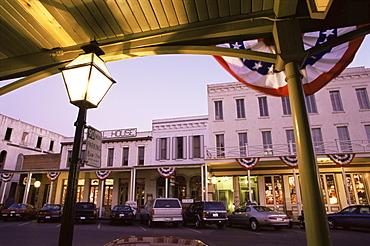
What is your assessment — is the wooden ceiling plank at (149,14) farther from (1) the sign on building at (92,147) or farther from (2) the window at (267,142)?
(2) the window at (267,142)

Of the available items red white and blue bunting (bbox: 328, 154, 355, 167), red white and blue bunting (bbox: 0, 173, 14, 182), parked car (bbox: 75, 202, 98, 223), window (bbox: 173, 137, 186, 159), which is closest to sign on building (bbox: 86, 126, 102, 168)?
parked car (bbox: 75, 202, 98, 223)

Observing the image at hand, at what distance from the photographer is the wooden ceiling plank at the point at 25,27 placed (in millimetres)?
3551

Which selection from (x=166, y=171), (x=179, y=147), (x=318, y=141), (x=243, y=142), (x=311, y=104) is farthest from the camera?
(x=179, y=147)

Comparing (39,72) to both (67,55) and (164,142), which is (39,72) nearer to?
(67,55)

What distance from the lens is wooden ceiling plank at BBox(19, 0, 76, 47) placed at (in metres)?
3.48

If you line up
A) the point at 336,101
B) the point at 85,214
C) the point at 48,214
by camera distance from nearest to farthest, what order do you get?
the point at 85,214 → the point at 48,214 → the point at 336,101

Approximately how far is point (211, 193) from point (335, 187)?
1021 centimetres

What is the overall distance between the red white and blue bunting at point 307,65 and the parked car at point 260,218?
9.77 m

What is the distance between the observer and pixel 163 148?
24734 millimetres

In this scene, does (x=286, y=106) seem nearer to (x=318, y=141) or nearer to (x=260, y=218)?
(x=318, y=141)

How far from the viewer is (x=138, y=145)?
25625 mm

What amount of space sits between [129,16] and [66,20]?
39.6 inches

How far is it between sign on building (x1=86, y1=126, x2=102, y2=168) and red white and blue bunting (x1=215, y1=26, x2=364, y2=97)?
2.88m

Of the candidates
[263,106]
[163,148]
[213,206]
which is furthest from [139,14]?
[163,148]
